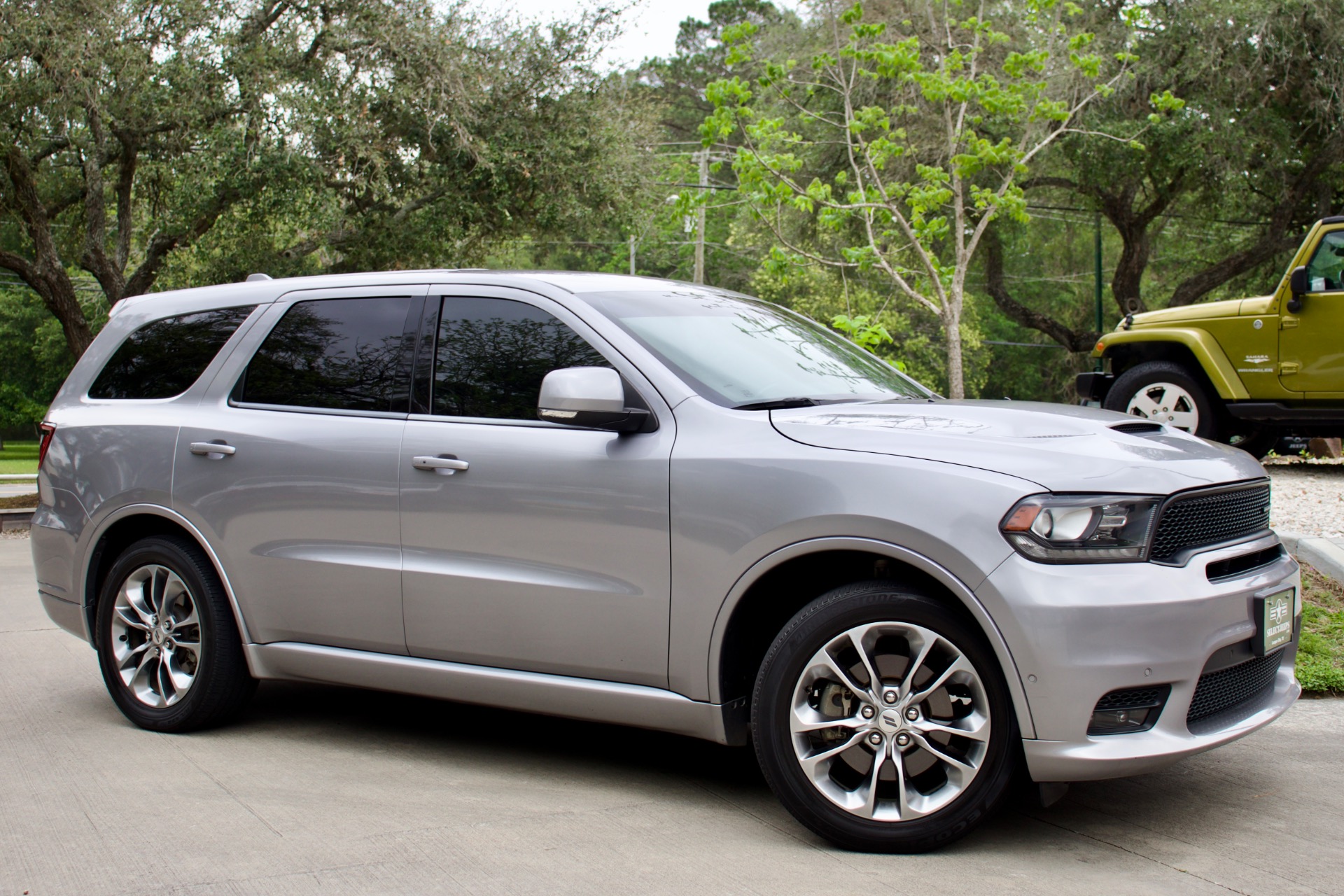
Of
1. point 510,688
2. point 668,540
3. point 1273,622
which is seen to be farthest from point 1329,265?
point 510,688

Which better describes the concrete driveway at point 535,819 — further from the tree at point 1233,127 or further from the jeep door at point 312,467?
the tree at point 1233,127

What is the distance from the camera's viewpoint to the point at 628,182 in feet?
62.9

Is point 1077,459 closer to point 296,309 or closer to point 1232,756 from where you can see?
point 1232,756

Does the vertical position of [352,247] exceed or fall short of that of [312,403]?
it exceeds it

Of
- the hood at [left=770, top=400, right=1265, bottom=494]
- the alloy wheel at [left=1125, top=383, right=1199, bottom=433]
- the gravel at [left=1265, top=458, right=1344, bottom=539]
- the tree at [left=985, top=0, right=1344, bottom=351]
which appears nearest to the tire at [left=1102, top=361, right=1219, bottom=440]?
the alloy wheel at [left=1125, top=383, right=1199, bottom=433]

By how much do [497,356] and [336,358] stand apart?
Result: 30.8 inches

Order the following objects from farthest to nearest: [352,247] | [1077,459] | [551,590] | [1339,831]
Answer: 1. [352,247]
2. [551,590]
3. [1339,831]
4. [1077,459]

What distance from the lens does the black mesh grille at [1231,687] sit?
3680 mm

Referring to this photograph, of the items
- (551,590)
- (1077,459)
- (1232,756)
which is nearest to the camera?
(1077,459)

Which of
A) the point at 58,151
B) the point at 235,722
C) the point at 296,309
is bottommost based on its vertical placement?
the point at 235,722

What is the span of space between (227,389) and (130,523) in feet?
2.57

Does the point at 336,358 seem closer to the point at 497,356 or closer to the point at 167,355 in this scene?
the point at 497,356

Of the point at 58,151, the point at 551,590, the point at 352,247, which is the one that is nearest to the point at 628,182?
the point at 352,247

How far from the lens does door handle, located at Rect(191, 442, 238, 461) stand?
199 inches
